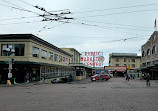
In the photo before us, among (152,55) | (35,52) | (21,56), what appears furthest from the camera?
(152,55)

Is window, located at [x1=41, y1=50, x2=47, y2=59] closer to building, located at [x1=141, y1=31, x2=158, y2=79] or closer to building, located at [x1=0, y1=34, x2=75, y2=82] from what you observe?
→ building, located at [x1=0, y1=34, x2=75, y2=82]

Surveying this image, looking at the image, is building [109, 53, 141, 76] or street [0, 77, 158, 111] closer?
street [0, 77, 158, 111]

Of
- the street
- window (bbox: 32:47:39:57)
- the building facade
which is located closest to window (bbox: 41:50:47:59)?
window (bbox: 32:47:39:57)

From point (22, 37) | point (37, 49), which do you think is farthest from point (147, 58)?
point (22, 37)

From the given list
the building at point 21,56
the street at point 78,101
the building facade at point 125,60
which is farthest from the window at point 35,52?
the building facade at point 125,60

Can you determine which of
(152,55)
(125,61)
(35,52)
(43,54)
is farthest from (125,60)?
(35,52)

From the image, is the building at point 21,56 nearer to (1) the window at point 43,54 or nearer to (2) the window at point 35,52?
(2) the window at point 35,52

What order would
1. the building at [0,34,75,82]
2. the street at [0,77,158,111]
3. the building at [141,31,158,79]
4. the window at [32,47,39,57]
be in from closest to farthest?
the street at [0,77,158,111], the building at [0,34,75,82], the window at [32,47,39,57], the building at [141,31,158,79]

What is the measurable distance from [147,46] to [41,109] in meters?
52.3

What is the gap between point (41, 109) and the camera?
8.88 m

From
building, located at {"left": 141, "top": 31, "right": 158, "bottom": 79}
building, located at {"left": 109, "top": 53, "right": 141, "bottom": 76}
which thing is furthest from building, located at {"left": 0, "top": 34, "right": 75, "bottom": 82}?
building, located at {"left": 109, "top": 53, "right": 141, "bottom": 76}

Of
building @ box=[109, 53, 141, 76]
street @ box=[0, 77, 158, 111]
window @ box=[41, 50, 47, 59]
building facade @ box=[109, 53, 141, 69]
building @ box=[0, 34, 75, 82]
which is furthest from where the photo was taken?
building facade @ box=[109, 53, 141, 69]

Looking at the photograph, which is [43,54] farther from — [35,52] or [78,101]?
[78,101]

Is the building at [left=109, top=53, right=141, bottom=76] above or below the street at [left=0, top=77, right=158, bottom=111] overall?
above
